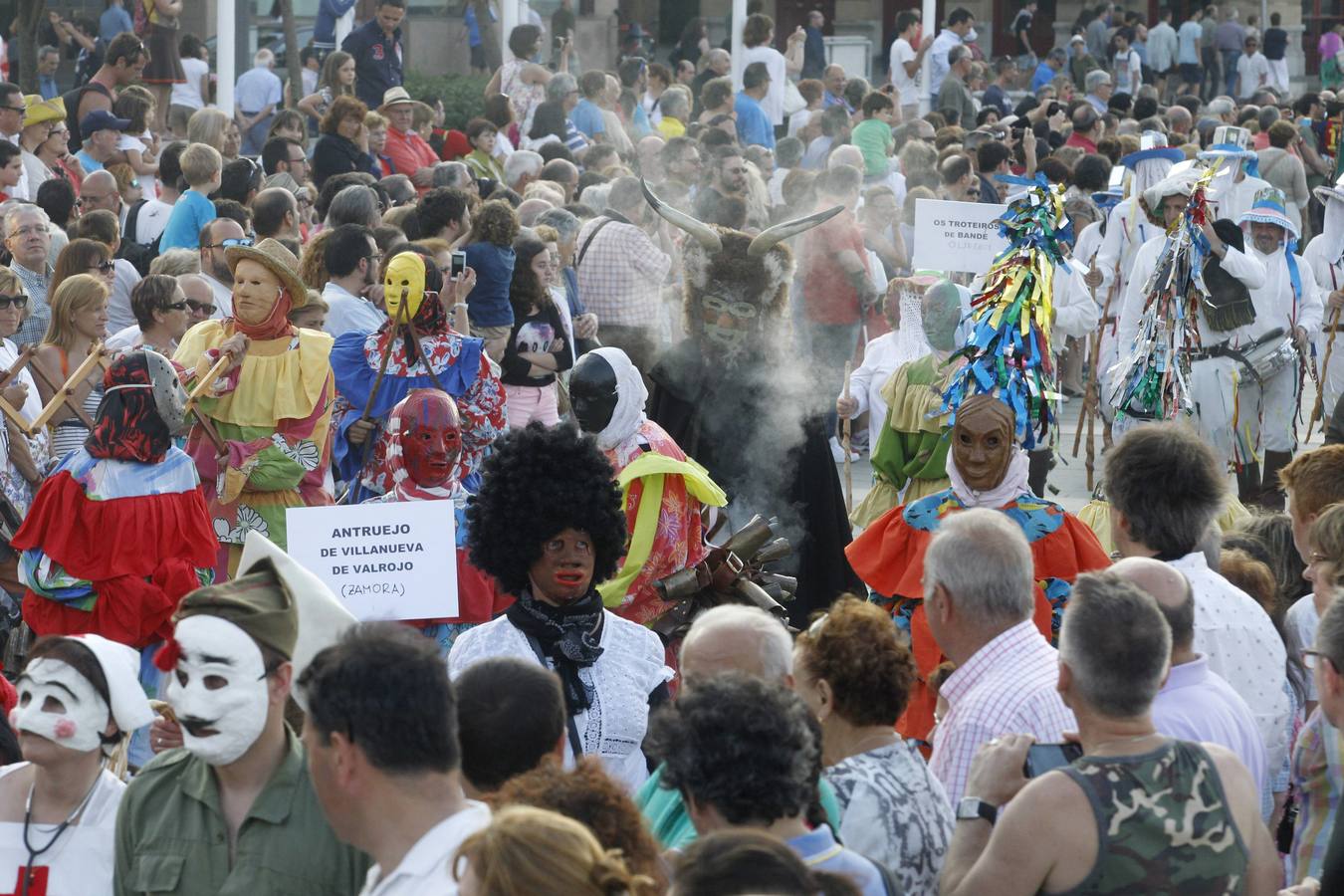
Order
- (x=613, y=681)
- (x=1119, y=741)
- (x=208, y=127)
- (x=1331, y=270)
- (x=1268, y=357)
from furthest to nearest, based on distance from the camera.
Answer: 1. (x=1331, y=270)
2. (x=208, y=127)
3. (x=1268, y=357)
4. (x=613, y=681)
5. (x=1119, y=741)

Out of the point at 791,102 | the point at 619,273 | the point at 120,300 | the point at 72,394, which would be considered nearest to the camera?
the point at 72,394

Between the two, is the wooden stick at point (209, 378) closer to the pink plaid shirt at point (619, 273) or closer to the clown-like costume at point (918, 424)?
the clown-like costume at point (918, 424)

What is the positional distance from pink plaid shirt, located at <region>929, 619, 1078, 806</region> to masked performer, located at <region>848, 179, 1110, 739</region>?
84 cm

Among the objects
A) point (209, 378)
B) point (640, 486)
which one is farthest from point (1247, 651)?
point (209, 378)

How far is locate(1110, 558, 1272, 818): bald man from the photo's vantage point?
432 centimetres

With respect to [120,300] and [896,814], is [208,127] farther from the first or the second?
[896,814]

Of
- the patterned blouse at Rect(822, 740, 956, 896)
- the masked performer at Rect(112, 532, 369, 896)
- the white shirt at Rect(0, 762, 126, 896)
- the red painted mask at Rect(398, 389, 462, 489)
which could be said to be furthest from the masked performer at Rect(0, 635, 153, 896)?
the red painted mask at Rect(398, 389, 462, 489)

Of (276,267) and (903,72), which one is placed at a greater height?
(903,72)

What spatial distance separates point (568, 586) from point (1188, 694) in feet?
5.15

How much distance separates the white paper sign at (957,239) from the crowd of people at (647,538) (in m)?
0.08

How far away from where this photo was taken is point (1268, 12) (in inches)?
1484

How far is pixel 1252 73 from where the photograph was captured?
32.0m

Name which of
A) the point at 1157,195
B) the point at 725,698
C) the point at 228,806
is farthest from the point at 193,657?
the point at 1157,195

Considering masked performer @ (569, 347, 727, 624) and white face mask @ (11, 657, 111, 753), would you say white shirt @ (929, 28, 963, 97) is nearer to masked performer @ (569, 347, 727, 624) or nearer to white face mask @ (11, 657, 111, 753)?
masked performer @ (569, 347, 727, 624)
